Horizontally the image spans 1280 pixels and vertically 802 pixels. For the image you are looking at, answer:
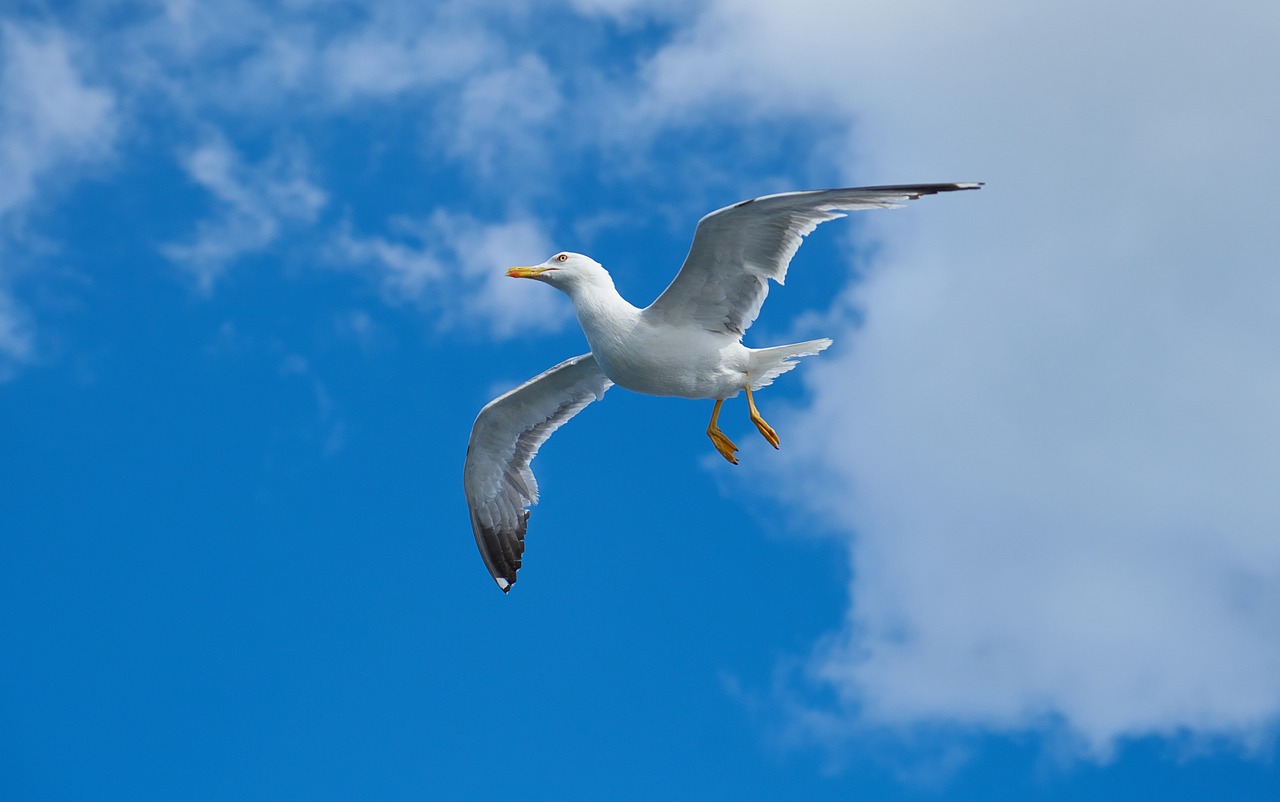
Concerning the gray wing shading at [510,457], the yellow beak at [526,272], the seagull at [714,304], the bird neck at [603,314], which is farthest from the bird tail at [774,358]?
the gray wing shading at [510,457]

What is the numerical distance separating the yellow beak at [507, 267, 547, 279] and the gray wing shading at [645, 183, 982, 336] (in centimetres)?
125

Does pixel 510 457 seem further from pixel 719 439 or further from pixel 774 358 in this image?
pixel 774 358

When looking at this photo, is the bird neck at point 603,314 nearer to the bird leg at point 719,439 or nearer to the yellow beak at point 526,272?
the yellow beak at point 526,272

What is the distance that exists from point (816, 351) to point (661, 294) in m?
1.62

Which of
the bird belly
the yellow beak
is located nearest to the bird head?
the yellow beak

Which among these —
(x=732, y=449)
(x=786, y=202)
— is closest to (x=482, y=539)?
(x=732, y=449)

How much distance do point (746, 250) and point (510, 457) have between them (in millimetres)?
5290

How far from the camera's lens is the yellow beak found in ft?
43.1

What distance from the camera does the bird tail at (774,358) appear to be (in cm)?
1268

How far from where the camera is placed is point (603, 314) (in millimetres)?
12820

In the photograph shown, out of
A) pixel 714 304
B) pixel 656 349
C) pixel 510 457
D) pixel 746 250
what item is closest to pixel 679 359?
pixel 656 349

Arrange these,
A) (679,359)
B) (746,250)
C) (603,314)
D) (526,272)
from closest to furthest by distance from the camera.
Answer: (746,250)
(679,359)
(603,314)
(526,272)

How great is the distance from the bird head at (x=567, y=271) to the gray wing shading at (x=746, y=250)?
0.73 metres

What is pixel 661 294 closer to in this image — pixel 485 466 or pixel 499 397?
pixel 499 397
